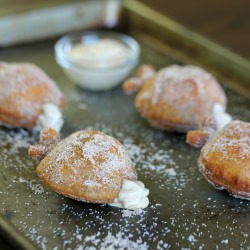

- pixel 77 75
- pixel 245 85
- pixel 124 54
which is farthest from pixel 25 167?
pixel 245 85

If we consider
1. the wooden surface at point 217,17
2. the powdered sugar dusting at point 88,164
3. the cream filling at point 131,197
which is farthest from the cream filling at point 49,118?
the wooden surface at point 217,17

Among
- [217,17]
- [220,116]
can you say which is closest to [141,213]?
[220,116]

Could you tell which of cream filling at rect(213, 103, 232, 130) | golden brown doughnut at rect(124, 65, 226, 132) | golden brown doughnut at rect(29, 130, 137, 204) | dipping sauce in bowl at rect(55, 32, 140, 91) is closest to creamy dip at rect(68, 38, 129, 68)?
dipping sauce in bowl at rect(55, 32, 140, 91)

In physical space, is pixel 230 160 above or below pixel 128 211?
above

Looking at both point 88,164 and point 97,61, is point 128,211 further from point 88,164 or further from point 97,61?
point 97,61

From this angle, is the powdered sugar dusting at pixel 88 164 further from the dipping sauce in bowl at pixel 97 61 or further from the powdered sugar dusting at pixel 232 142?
the dipping sauce in bowl at pixel 97 61
